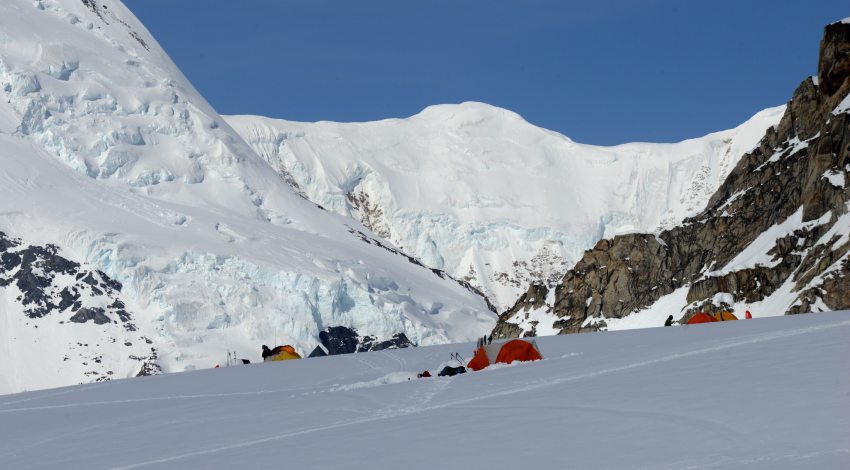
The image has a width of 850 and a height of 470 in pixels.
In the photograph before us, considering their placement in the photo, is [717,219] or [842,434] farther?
[717,219]

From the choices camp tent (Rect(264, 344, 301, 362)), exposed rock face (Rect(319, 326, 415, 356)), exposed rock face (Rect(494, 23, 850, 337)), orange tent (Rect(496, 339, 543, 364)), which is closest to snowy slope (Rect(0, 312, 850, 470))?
orange tent (Rect(496, 339, 543, 364))

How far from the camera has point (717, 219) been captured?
394 ft

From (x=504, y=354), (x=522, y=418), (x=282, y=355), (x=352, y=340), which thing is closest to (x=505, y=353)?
(x=504, y=354)

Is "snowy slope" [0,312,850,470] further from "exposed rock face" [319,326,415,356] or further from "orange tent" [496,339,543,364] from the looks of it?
"exposed rock face" [319,326,415,356]

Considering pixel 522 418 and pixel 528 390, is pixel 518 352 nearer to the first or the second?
pixel 528 390

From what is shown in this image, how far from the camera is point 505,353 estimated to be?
27688mm

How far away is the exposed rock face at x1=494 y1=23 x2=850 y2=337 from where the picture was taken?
91.2m

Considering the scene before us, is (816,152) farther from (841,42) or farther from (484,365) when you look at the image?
(484,365)

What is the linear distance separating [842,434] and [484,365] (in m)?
16.8

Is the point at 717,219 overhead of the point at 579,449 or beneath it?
overhead

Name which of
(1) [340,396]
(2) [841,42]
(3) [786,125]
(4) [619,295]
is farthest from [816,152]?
(1) [340,396]

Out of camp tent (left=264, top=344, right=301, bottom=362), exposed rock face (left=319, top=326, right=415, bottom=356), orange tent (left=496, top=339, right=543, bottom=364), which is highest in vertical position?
exposed rock face (left=319, top=326, right=415, bottom=356)

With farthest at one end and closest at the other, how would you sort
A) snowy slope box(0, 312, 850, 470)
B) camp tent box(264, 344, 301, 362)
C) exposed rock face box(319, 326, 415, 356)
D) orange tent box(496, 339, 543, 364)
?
exposed rock face box(319, 326, 415, 356) < camp tent box(264, 344, 301, 362) < orange tent box(496, 339, 543, 364) < snowy slope box(0, 312, 850, 470)

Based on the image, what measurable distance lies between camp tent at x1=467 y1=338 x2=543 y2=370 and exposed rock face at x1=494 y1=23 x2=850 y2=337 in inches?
2188
